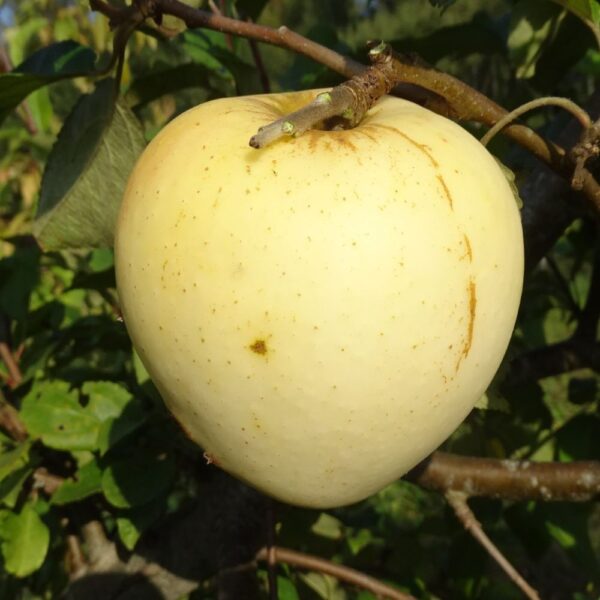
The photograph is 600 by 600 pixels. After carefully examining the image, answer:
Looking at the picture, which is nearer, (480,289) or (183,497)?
(480,289)

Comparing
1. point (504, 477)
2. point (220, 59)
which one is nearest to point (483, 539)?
point (504, 477)

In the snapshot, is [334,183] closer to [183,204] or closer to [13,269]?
[183,204]

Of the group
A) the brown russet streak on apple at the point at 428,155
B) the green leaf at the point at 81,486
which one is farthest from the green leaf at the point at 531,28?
the green leaf at the point at 81,486

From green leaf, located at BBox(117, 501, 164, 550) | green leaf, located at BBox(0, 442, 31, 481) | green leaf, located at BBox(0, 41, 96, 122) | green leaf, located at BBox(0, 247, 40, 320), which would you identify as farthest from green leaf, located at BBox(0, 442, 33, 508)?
green leaf, located at BBox(0, 41, 96, 122)

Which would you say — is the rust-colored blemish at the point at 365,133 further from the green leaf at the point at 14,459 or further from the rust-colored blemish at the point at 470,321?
the green leaf at the point at 14,459

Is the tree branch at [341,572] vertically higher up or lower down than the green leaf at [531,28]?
lower down

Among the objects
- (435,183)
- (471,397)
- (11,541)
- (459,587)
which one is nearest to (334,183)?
(435,183)
